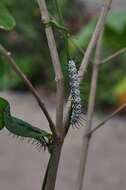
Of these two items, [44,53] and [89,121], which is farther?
[44,53]

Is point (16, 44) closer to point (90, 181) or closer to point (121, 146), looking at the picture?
point (121, 146)

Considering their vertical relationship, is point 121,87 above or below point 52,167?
above

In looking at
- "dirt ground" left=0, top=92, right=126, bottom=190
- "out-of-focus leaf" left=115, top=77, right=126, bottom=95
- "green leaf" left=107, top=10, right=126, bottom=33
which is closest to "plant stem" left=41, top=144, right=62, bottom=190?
"green leaf" left=107, top=10, right=126, bottom=33

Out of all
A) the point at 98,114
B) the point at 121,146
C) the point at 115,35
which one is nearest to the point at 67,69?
the point at 115,35

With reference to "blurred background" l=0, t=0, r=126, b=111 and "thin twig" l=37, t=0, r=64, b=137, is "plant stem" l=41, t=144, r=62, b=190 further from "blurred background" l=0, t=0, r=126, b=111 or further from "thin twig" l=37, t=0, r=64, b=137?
"blurred background" l=0, t=0, r=126, b=111

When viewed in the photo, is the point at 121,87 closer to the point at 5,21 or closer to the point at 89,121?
the point at 89,121

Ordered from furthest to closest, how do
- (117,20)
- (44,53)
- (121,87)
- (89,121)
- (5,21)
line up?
(44,53) → (121,87) → (117,20) → (89,121) → (5,21)

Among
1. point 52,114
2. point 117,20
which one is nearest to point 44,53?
point 52,114

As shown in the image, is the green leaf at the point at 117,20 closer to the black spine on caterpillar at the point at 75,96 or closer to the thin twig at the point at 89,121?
the thin twig at the point at 89,121
